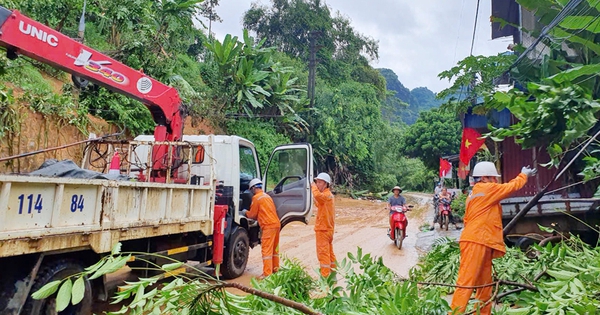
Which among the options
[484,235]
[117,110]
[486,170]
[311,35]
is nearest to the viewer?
[484,235]

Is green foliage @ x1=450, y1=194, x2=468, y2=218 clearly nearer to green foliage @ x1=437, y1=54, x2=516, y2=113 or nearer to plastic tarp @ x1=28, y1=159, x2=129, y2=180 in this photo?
green foliage @ x1=437, y1=54, x2=516, y2=113

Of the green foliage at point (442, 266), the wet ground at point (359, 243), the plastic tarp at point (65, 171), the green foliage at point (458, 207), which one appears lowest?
the wet ground at point (359, 243)

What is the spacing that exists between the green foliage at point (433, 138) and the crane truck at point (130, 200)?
20759 millimetres

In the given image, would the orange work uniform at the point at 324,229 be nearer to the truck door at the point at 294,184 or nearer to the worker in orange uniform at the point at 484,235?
the truck door at the point at 294,184

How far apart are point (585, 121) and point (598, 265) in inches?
33.8

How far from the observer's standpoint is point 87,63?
496 centimetres

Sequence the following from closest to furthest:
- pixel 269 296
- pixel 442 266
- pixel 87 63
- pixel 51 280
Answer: pixel 269 296, pixel 51 280, pixel 87 63, pixel 442 266

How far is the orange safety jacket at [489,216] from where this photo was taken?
392 centimetres

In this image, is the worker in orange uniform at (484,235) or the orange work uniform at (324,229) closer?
the worker in orange uniform at (484,235)

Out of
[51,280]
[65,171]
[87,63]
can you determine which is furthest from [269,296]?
[87,63]

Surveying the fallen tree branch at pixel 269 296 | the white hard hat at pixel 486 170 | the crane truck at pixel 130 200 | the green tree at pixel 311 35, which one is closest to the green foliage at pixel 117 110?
the crane truck at pixel 130 200

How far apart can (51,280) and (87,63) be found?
2587mm

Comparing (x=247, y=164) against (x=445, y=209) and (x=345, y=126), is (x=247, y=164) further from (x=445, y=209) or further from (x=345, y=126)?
(x=345, y=126)

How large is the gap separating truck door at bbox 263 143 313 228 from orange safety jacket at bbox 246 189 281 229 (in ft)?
3.32
